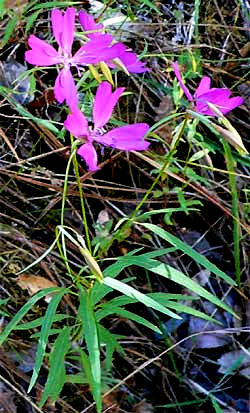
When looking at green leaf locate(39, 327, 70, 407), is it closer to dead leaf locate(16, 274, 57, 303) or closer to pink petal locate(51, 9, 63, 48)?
dead leaf locate(16, 274, 57, 303)

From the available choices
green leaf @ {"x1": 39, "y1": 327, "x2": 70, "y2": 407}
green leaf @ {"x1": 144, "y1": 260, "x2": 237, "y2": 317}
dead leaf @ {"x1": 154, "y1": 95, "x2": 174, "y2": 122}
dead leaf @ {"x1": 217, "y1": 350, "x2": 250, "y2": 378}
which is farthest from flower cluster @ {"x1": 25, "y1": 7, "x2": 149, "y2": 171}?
dead leaf @ {"x1": 217, "y1": 350, "x2": 250, "y2": 378}

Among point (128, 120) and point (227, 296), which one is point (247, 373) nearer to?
point (227, 296)

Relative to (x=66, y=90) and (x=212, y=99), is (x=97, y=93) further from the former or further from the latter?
(x=212, y=99)

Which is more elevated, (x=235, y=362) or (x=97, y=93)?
(x=97, y=93)

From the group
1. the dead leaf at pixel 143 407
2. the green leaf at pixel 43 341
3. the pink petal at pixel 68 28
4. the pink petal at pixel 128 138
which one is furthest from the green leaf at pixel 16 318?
the dead leaf at pixel 143 407

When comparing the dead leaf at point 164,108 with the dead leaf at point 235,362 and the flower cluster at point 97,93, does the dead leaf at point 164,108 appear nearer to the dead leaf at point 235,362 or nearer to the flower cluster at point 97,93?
the dead leaf at point 235,362

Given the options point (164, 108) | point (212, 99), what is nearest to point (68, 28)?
point (212, 99)
